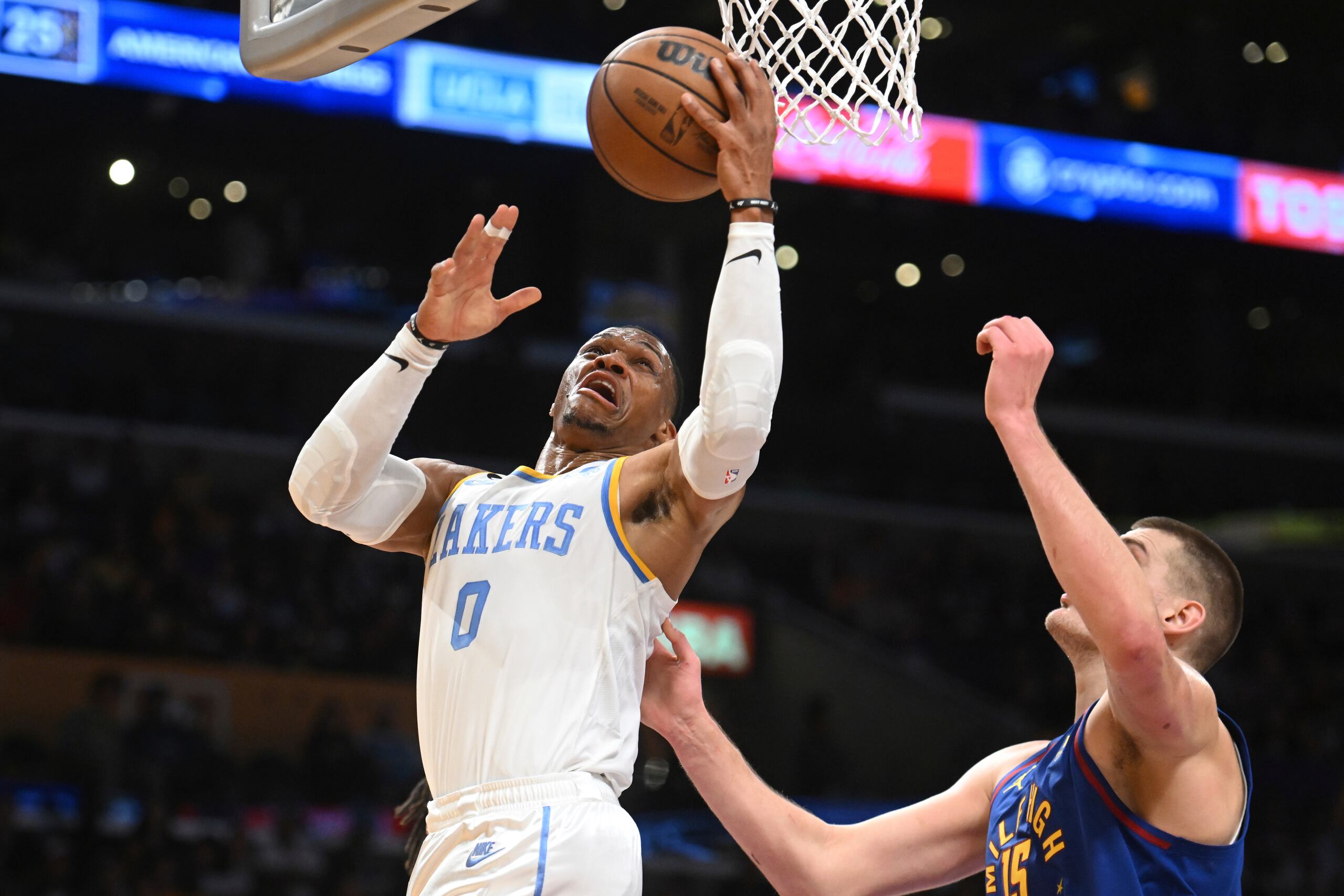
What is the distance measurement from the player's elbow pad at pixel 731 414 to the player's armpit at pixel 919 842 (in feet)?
3.64

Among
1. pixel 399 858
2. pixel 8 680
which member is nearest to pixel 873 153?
pixel 399 858

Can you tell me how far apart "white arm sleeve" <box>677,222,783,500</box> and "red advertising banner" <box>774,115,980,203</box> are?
882 centimetres

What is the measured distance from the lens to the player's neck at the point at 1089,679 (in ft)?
10.6

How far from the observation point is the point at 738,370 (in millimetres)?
2805

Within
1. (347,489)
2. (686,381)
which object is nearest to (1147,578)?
(347,489)

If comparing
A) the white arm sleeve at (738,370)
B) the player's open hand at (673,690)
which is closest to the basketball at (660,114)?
the white arm sleeve at (738,370)

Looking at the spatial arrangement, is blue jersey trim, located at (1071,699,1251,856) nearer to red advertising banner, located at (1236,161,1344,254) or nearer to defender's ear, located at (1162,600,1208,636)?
defender's ear, located at (1162,600,1208,636)

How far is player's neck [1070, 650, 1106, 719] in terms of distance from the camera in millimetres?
3246

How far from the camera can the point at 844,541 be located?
53.8 feet

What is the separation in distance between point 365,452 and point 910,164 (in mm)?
9617

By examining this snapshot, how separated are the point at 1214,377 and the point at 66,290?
44.5 feet

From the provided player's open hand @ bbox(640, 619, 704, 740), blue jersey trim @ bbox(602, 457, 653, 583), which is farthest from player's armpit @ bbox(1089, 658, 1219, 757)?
player's open hand @ bbox(640, 619, 704, 740)

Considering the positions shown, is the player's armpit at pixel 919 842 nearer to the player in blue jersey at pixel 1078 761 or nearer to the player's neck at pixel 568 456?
the player in blue jersey at pixel 1078 761

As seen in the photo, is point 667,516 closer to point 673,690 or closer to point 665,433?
point 665,433
